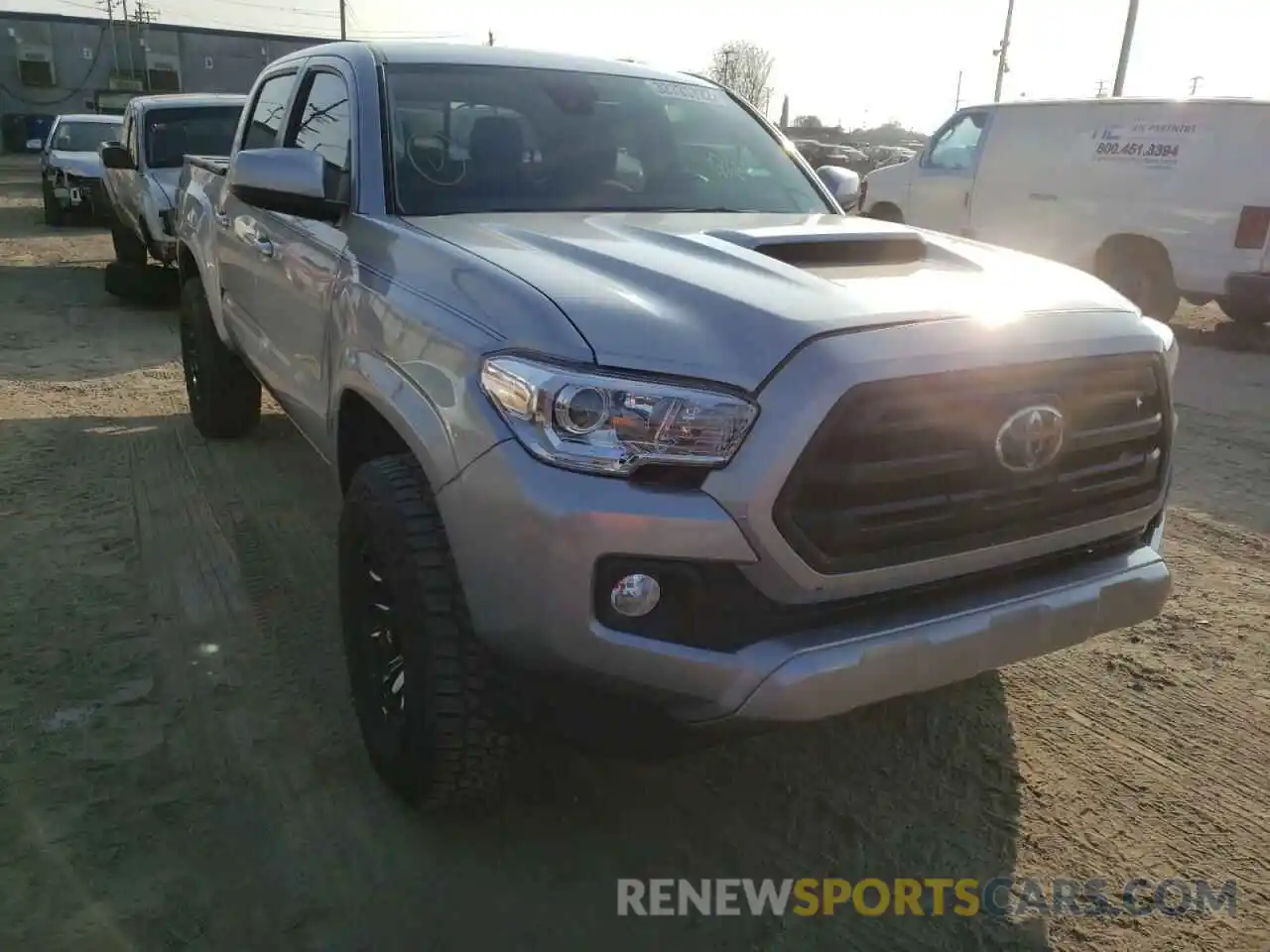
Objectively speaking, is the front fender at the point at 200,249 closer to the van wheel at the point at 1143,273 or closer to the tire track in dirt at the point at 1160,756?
the tire track in dirt at the point at 1160,756

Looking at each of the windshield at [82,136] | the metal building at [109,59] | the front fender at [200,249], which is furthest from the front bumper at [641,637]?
the metal building at [109,59]

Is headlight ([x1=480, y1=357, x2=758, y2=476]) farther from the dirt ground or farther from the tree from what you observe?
the tree

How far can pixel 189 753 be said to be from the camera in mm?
2879

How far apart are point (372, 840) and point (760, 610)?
1187 millimetres

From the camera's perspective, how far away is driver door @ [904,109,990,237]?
11.4 m

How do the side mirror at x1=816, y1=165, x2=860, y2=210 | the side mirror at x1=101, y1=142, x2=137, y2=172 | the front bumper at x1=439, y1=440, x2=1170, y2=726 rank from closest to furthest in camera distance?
the front bumper at x1=439, y1=440, x2=1170, y2=726
the side mirror at x1=816, y1=165, x2=860, y2=210
the side mirror at x1=101, y1=142, x2=137, y2=172

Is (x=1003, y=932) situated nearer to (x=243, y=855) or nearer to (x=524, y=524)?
(x=524, y=524)

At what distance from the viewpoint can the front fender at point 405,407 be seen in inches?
89.7

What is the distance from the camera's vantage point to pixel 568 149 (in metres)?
3.40

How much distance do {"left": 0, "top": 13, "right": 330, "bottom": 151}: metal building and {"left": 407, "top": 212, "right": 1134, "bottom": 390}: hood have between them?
53.2m

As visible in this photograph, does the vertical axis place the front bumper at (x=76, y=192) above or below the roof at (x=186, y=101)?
below

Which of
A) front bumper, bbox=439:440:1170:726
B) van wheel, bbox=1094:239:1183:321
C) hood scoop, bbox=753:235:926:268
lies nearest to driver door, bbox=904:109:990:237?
van wheel, bbox=1094:239:1183:321

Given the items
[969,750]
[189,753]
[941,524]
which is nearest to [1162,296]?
[969,750]

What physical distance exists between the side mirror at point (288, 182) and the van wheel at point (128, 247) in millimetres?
8874
